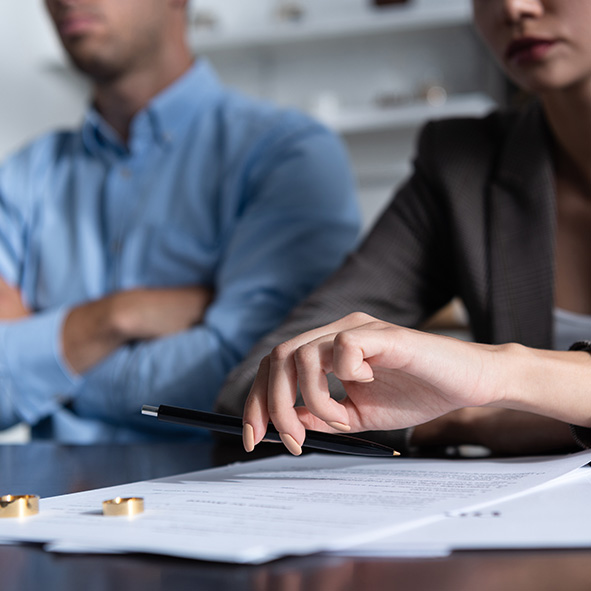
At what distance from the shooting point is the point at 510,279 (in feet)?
3.28

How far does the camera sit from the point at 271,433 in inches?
23.4

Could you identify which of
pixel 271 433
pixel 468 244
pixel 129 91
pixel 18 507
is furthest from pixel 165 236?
pixel 18 507

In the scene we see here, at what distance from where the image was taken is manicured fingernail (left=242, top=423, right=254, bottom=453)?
0.56 meters

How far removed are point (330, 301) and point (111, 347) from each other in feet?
1.29

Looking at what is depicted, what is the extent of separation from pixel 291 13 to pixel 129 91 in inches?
73.1

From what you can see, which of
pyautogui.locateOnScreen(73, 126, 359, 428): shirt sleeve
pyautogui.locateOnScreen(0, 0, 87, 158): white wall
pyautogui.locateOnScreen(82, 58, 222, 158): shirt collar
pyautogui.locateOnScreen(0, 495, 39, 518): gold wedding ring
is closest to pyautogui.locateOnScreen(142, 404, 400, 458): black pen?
pyautogui.locateOnScreen(0, 495, 39, 518): gold wedding ring

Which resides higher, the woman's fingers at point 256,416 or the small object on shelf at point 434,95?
the woman's fingers at point 256,416

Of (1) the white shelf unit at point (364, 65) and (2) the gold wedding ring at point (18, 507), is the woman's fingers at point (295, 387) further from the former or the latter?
(1) the white shelf unit at point (364, 65)

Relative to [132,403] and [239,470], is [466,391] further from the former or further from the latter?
[132,403]

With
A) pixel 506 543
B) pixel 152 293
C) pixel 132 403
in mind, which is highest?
pixel 506 543

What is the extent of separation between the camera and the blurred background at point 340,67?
3084mm

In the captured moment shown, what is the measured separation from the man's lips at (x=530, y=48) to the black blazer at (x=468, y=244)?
166mm

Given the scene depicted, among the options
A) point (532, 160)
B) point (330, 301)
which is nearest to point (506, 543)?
point (330, 301)

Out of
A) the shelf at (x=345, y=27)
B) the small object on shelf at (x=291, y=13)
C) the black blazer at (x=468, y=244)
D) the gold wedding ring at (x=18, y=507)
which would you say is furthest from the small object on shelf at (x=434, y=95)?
the gold wedding ring at (x=18, y=507)
